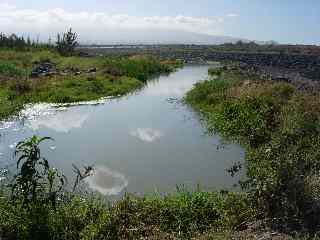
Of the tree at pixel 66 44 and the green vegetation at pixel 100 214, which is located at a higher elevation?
the tree at pixel 66 44

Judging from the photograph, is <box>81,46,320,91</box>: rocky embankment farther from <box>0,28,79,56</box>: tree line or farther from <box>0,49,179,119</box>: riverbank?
<box>0,28,79,56</box>: tree line

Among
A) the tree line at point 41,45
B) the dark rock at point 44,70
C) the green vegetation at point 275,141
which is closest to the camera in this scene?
the green vegetation at point 275,141

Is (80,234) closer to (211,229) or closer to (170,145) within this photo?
(211,229)

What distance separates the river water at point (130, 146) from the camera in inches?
504

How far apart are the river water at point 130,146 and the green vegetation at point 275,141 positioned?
3.22 feet

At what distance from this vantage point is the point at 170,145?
55.3ft

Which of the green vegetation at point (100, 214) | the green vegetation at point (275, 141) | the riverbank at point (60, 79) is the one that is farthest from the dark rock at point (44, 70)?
the green vegetation at point (100, 214)

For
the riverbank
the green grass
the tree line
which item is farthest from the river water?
the tree line

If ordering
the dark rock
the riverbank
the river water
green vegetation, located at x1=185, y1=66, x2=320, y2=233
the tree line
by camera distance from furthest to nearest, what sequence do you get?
the tree line < the dark rock < the riverbank < the river water < green vegetation, located at x1=185, y1=66, x2=320, y2=233

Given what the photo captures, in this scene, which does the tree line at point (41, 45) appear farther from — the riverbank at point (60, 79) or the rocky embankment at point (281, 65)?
the rocky embankment at point (281, 65)

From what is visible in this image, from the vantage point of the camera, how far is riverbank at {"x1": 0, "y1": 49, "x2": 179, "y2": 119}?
25578 mm

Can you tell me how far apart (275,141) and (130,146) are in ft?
18.5

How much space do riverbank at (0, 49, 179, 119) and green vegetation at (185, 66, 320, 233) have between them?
625 cm

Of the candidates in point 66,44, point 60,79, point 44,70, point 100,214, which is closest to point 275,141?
point 100,214
